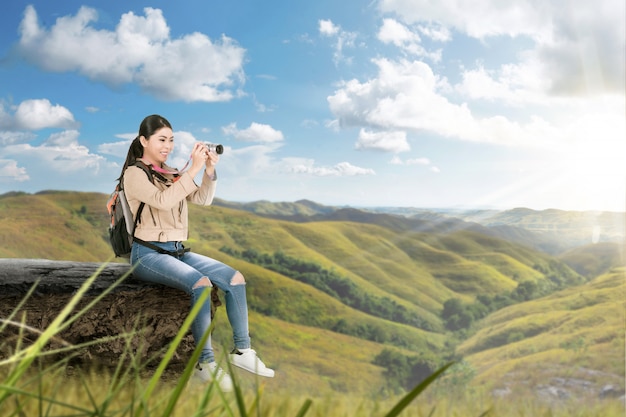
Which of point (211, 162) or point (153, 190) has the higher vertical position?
point (211, 162)

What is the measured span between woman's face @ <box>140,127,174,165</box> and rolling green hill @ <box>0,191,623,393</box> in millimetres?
17003

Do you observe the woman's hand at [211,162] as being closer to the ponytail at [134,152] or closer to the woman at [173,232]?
the woman at [173,232]

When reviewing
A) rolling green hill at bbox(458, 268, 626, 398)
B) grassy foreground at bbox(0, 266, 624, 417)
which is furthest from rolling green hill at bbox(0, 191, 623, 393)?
grassy foreground at bbox(0, 266, 624, 417)

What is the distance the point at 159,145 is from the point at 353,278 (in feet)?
109

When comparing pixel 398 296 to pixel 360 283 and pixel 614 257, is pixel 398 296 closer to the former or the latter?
pixel 360 283

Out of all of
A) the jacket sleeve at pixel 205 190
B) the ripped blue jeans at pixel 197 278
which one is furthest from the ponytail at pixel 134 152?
the ripped blue jeans at pixel 197 278

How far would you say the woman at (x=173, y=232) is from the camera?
15.1 ft

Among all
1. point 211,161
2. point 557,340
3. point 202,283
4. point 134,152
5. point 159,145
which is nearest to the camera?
point 202,283

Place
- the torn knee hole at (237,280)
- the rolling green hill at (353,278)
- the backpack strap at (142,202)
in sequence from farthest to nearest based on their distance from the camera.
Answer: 1. the rolling green hill at (353,278)
2. the torn knee hole at (237,280)
3. the backpack strap at (142,202)

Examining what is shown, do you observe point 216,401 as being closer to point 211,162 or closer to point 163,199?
point 163,199

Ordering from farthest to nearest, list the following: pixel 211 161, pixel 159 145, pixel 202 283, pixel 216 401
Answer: pixel 159 145 < pixel 211 161 < pixel 202 283 < pixel 216 401

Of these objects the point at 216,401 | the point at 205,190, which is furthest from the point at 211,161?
the point at 216,401

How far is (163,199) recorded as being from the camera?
461cm

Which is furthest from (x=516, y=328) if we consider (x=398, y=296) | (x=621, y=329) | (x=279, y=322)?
(x=279, y=322)
